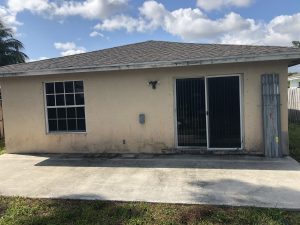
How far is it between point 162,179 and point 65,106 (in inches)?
184

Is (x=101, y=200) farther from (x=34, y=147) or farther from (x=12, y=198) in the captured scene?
(x=34, y=147)

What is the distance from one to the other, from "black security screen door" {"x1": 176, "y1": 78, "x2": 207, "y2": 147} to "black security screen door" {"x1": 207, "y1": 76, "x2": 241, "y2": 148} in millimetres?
233

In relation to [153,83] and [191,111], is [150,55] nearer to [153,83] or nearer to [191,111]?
[153,83]

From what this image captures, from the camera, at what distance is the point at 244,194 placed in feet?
18.1

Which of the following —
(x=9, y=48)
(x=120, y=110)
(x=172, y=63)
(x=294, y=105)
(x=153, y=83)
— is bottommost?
(x=294, y=105)

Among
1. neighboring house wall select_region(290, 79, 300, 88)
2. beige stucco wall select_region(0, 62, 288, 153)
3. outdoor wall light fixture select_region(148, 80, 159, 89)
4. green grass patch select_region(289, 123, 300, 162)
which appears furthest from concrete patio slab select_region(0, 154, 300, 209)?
neighboring house wall select_region(290, 79, 300, 88)

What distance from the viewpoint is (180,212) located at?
16.0 ft

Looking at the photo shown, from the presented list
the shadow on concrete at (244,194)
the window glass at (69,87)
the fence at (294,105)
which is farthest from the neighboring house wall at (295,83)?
the shadow on concrete at (244,194)

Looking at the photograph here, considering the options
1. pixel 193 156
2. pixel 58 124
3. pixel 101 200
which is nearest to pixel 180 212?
pixel 101 200

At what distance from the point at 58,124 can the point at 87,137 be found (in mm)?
1119

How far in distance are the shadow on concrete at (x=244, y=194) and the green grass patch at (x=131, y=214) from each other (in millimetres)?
266

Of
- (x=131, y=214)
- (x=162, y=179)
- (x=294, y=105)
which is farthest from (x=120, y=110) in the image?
(x=294, y=105)

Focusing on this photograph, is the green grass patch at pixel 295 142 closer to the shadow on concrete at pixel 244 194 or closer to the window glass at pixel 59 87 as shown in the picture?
the shadow on concrete at pixel 244 194

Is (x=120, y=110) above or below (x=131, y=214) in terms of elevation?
above
